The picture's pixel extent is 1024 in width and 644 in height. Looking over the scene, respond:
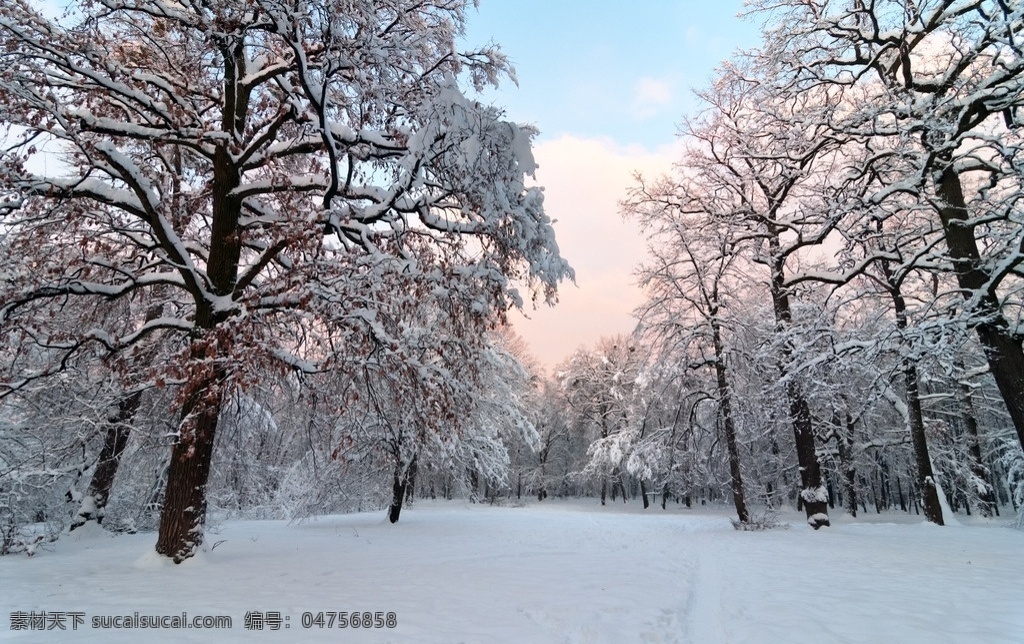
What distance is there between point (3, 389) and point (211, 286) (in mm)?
3094

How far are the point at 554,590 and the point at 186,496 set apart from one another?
547 centimetres

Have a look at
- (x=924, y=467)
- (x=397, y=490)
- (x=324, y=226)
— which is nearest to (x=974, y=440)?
(x=924, y=467)

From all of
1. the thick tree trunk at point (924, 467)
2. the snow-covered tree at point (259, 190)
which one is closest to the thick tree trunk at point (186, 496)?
the snow-covered tree at point (259, 190)

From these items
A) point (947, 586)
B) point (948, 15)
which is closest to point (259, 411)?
point (947, 586)

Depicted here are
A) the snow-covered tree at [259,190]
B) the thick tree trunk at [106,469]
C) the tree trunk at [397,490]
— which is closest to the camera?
the snow-covered tree at [259,190]

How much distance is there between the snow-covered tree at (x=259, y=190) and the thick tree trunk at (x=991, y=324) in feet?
22.2

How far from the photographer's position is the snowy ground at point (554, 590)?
15.1 ft

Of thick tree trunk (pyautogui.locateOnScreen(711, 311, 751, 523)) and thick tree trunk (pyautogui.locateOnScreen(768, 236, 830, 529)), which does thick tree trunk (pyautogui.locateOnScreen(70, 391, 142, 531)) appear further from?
thick tree trunk (pyautogui.locateOnScreen(768, 236, 830, 529))

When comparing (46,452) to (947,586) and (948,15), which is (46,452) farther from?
(948,15)

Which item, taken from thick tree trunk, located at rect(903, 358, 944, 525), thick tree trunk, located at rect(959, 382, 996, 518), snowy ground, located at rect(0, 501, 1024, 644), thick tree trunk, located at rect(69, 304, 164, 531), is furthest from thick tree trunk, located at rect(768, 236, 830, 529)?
thick tree trunk, located at rect(69, 304, 164, 531)

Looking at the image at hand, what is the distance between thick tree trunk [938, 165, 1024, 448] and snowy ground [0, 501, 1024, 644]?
8.78 feet

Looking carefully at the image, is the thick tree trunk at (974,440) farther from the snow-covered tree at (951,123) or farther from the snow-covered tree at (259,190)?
the snow-covered tree at (259,190)

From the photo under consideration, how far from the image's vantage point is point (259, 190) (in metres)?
7.79

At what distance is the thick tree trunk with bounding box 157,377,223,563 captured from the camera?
22.9 ft
